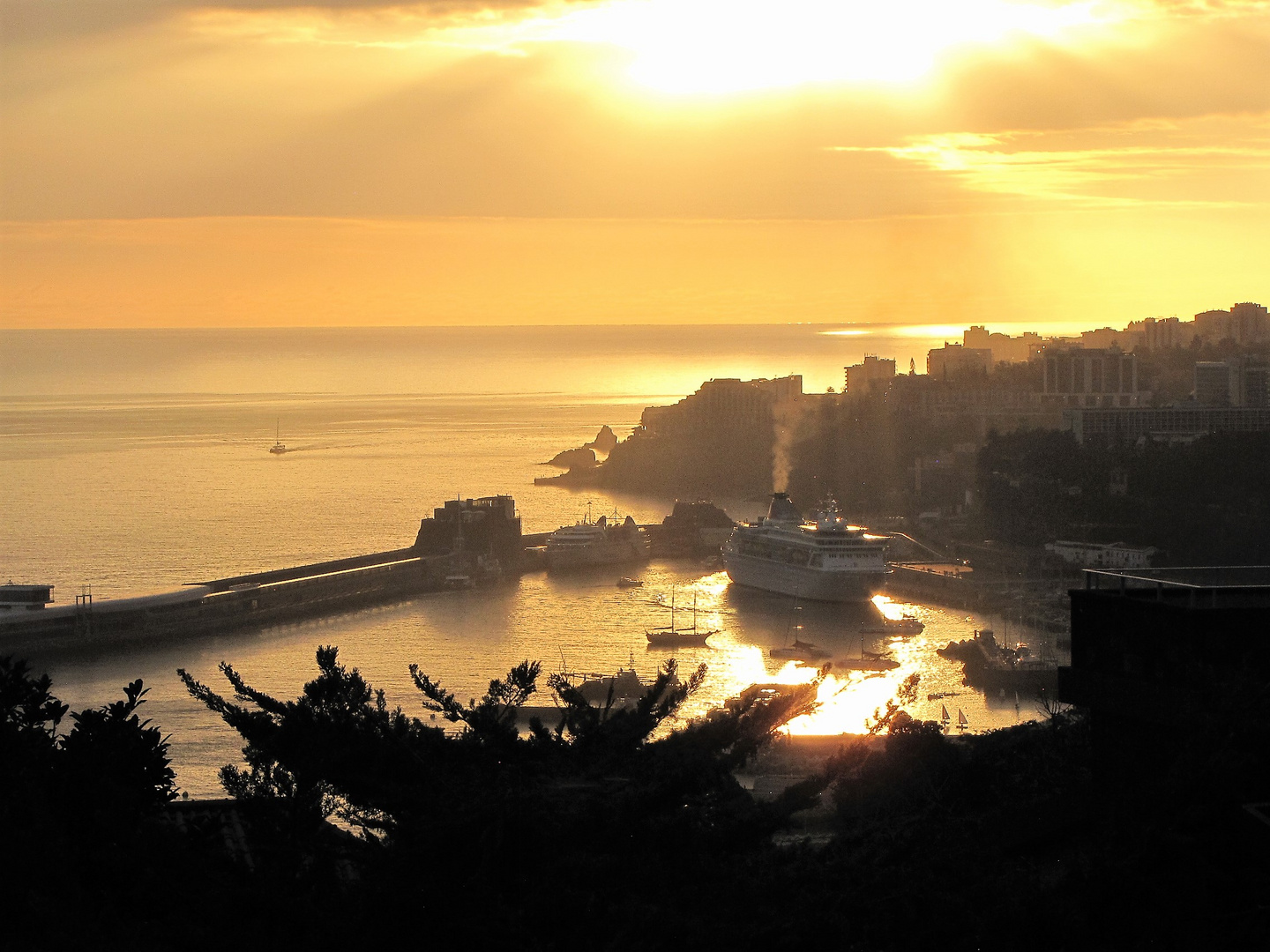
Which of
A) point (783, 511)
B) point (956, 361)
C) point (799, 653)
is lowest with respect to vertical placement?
point (799, 653)

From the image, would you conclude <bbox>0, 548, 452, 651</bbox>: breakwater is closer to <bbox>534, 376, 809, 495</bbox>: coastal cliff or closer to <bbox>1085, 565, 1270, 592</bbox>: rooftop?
<bbox>1085, 565, 1270, 592</bbox>: rooftop

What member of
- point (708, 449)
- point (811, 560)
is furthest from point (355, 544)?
point (708, 449)

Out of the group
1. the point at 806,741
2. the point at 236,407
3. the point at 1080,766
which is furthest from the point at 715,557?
the point at 236,407

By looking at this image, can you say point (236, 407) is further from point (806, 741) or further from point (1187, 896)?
point (1187, 896)

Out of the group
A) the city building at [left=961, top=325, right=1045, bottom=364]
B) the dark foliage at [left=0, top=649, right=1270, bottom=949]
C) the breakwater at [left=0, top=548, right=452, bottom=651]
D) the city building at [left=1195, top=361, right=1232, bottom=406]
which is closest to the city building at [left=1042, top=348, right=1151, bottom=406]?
the city building at [left=1195, top=361, right=1232, bottom=406]

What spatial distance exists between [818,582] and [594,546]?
11.5 feet

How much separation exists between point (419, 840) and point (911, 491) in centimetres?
2253

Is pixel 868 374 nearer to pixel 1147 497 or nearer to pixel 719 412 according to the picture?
pixel 719 412

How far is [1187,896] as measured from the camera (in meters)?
3.20

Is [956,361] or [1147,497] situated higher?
[956,361]

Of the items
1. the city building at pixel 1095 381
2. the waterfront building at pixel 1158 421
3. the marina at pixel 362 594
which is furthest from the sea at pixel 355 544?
the city building at pixel 1095 381

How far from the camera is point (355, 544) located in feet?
66.4

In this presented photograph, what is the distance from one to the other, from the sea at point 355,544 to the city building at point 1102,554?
2.73 meters

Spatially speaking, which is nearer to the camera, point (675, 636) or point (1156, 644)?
point (1156, 644)
